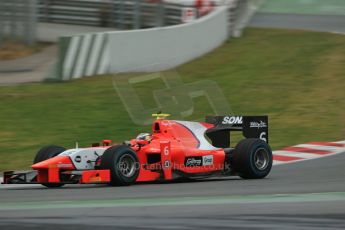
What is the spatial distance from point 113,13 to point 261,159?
15900 millimetres

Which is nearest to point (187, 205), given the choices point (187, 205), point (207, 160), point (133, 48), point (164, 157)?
point (187, 205)

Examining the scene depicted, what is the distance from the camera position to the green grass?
14.9 metres

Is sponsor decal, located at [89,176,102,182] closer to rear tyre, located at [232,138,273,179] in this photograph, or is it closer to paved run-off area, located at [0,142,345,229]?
paved run-off area, located at [0,142,345,229]

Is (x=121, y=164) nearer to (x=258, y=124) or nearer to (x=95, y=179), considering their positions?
(x=95, y=179)

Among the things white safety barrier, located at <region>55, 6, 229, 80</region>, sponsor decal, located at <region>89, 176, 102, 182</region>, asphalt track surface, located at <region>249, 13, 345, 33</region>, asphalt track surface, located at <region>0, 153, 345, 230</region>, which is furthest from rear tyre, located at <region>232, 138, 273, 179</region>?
asphalt track surface, located at <region>249, 13, 345, 33</region>

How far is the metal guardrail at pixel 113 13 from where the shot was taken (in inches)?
961

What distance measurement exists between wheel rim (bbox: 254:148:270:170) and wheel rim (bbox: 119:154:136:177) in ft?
5.58

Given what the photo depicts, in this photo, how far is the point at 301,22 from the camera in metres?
27.9

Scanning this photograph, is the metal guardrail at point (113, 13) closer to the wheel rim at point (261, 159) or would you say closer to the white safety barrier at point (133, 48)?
the white safety barrier at point (133, 48)

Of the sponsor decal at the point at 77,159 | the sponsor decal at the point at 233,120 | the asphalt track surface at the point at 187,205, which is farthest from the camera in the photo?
the sponsor decal at the point at 233,120

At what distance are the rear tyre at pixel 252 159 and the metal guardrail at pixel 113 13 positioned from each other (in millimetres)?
12968

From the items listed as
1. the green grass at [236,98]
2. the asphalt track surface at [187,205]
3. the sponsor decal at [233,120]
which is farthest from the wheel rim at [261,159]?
the green grass at [236,98]

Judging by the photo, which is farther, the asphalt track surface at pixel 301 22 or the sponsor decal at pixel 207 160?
the asphalt track surface at pixel 301 22

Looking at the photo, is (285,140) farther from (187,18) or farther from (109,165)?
(187,18)
